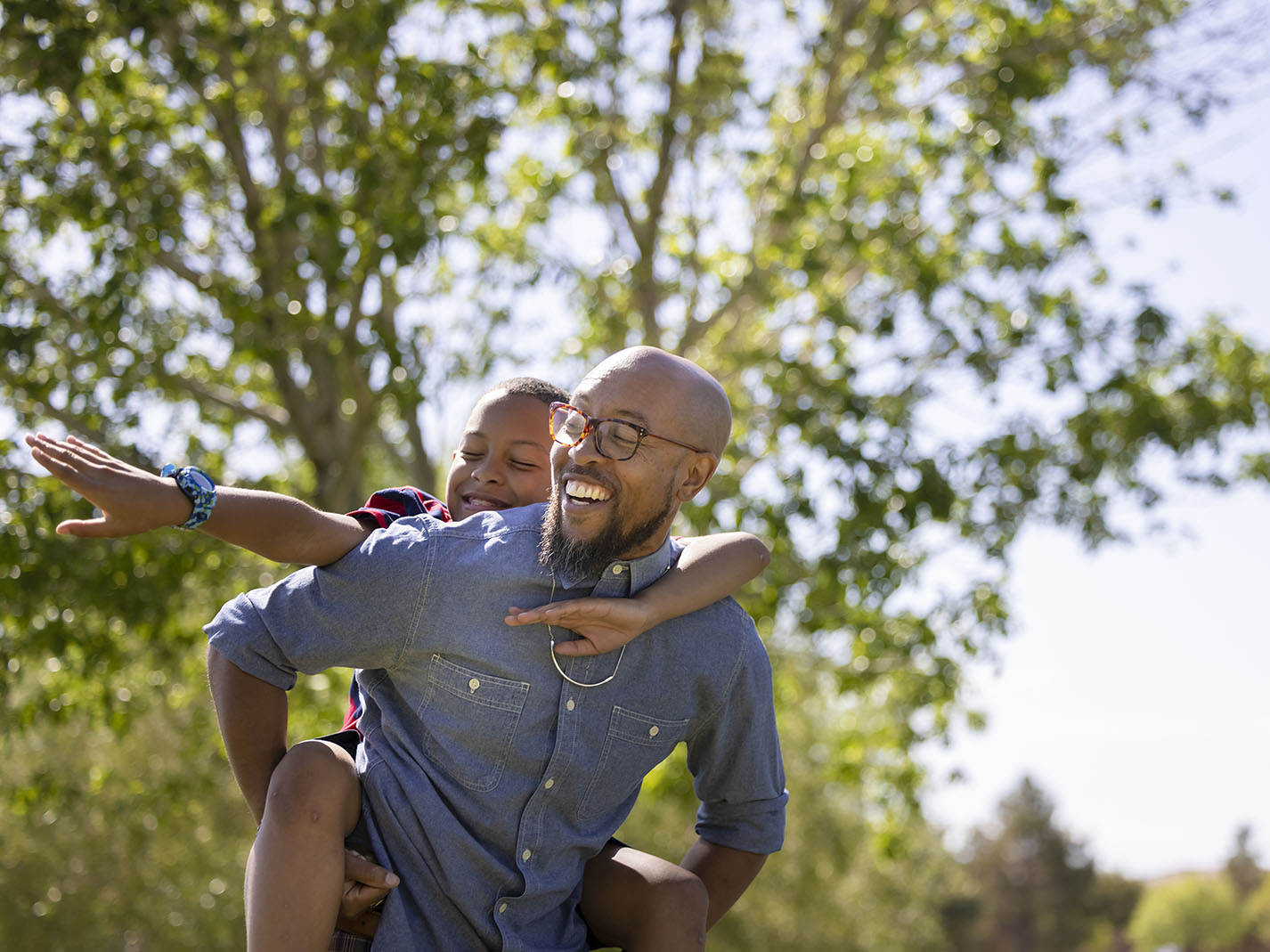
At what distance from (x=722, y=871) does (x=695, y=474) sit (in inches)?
33.9

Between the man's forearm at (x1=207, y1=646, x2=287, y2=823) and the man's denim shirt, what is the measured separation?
3 cm

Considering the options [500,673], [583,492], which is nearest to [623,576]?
[583,492]

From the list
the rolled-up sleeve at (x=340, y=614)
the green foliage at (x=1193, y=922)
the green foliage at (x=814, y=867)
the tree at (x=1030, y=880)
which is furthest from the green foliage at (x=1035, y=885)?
the rolled-up sleeve at (x=340, y=614)

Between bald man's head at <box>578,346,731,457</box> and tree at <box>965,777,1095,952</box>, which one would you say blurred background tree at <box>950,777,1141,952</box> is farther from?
bald man's head at <box>578,346,731,457</box>

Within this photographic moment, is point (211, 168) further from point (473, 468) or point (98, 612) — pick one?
point (473, 468)

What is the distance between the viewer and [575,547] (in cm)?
235

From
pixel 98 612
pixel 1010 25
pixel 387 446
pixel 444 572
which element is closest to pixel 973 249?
pixel 1010 25

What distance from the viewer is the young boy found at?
6.66ft

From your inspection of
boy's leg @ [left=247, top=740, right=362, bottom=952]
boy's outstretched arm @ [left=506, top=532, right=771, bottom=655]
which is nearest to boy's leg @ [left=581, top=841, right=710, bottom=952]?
boy's outstretched arm @ [left=506, top=532, right=771, bottom=655]

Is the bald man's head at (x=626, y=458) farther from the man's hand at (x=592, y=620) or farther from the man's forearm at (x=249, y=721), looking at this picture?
the man's forearm at (x=249, y=721)

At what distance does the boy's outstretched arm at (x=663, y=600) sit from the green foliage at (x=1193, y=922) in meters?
46.2

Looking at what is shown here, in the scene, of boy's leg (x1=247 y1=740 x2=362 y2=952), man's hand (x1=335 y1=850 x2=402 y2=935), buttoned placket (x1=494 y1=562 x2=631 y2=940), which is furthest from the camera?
buttoned placket (x1=494 y1=562 x2=631 y2=940)

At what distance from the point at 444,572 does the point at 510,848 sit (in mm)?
535

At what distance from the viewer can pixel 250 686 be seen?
2.35 metres
